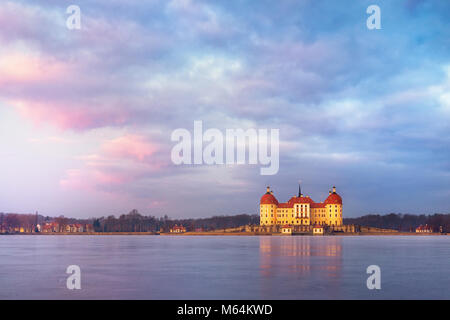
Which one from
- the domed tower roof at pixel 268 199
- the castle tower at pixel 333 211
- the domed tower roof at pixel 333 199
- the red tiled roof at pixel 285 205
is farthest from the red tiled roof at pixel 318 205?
the domed tower roof at pixel 268 199

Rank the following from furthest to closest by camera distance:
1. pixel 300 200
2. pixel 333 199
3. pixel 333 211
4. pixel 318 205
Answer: pixel 300 200, pixel 318 205, pixel 333 199, pixel 333 211

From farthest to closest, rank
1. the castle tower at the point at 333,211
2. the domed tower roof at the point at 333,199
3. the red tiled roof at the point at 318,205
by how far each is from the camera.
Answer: the red tiled roof at the point at 318,205
the domed tower roof at the point at 333,199
the castle tower at the point at 333,211

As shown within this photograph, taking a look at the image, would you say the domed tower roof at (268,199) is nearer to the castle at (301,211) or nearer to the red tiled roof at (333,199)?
the castle at (301,211)

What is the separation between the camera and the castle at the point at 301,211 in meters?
169

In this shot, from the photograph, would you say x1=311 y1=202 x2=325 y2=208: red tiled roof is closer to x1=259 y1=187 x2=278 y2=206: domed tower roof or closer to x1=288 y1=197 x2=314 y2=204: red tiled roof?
x1=288 y1=197 x2=314 y2=204: red tiled roof

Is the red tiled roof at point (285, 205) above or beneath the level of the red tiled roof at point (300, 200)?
beneath

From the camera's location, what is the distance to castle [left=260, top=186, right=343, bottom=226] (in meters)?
169

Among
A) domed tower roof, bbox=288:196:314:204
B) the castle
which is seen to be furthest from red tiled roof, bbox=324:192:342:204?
domed tower roof, bbox=288:196:314:204

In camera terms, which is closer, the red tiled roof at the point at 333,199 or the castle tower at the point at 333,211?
the castle tower at the point at 333,211

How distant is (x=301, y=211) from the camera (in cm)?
16988

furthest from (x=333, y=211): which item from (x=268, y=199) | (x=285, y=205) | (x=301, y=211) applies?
(x=268, y=199)

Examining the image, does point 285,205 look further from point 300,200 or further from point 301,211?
point 301,211
